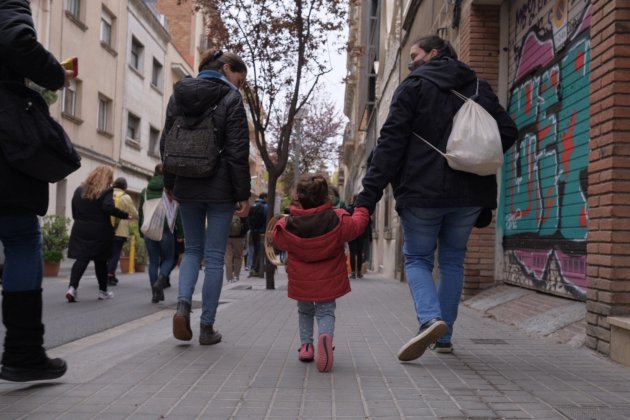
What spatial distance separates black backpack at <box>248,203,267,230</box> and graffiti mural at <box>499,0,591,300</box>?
766cm

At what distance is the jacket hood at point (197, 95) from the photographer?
4934mm

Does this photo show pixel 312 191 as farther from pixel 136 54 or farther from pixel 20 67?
pixel 136 54

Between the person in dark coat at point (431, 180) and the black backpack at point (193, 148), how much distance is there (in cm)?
111

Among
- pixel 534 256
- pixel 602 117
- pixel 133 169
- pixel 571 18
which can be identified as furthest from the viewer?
pixel 133 169

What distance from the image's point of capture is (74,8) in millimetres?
22750

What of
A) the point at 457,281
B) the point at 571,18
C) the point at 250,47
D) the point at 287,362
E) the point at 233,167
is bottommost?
the point at 287,362

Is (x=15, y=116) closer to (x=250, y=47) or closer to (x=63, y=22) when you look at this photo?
(x=250, y=47)

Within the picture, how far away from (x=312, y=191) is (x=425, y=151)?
2.56ft

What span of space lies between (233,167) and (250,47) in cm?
878

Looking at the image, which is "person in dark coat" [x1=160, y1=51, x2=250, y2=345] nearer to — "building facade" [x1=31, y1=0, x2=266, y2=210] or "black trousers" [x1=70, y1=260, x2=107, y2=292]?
"black trousers" [x1=70, y1=260, x2=107, y2=292]

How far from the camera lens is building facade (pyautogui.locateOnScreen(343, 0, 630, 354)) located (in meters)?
4.73

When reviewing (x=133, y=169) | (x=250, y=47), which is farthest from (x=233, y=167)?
(x=133, y=169)

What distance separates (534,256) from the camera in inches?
288

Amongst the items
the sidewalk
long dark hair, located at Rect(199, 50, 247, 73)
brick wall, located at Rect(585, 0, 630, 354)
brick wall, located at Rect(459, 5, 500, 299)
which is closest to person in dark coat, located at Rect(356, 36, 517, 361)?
the sidewalk
